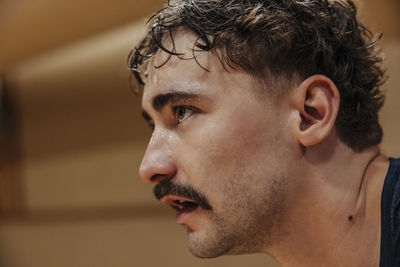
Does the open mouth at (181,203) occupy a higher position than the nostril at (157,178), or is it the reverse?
the nostril at (157,178)

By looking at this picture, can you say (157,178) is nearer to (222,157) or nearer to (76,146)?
(222,157)

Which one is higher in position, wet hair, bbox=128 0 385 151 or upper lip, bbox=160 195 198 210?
wet hair, bbox=128 0 385 151

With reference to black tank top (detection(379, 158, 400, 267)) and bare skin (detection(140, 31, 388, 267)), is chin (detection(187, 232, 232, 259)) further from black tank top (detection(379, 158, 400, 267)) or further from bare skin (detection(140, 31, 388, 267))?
black tank top (detection(379, 158, 400, 267))

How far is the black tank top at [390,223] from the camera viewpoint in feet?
3.45

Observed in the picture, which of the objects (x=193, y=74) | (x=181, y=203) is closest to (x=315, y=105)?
(x=193, y=74)

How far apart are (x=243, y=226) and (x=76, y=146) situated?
9.13ft

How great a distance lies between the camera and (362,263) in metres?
1.12

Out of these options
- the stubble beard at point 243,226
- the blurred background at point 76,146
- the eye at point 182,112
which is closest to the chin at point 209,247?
the stubble beard at point 243,226

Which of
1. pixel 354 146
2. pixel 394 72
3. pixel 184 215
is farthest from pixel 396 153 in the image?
pixel 184 215

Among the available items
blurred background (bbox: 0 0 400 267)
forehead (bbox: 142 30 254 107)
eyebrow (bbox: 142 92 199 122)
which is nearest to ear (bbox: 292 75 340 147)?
forehead (bbox: 142 30 254 107)

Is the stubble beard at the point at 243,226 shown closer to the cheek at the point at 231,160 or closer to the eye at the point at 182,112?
the cheek at the point at 231,160

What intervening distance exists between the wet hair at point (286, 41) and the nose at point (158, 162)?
0.22 meters

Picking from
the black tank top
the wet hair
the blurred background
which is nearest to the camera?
the black tank top

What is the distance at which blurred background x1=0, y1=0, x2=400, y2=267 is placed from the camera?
2.94m
